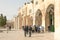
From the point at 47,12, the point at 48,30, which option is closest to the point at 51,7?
the point at 47,12

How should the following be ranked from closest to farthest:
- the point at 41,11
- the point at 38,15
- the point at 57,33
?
the point at 57,33
the point at 41,11
the point at 38,15

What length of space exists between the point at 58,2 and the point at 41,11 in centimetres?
3640

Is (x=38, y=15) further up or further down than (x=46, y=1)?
further down

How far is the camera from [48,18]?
38000 mm

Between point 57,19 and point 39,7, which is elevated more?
point 39,7

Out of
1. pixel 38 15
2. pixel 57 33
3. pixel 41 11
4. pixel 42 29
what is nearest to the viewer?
pixel 57 33

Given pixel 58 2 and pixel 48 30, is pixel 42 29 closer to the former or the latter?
pixel 48 30

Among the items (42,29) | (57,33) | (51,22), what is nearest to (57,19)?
(57,33)

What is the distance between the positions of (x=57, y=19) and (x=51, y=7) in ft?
110

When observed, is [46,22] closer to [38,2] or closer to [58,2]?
[38,2]

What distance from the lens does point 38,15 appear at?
4322cm

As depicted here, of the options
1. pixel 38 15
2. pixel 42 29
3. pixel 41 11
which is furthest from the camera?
pixel 38 15

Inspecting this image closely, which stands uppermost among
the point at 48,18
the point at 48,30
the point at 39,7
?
the point at 39,7

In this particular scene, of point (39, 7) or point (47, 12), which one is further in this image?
point (39, 7)
